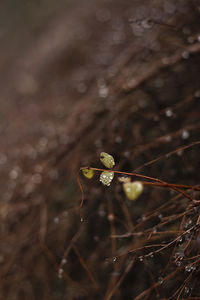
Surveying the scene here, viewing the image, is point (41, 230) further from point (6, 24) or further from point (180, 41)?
point (6, 24)

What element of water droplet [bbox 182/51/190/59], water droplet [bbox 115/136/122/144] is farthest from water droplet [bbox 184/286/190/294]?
water droplet [bbox 182/51/190/59]

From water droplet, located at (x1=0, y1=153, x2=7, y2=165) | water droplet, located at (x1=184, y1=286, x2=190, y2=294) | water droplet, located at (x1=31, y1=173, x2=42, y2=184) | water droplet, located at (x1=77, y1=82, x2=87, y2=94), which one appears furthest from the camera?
water droplet, located at (x1=0, y1=153, x2=7, y2=165)

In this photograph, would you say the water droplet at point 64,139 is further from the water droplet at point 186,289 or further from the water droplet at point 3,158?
the water droplet at point 3,158

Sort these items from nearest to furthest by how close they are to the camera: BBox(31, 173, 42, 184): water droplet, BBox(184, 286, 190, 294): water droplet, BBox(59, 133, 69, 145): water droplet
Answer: BBox(184, 286, 190, 294): water droplet, BBox(59, 133, 69, 145): water droplet, BBox(31, 173, 42, 184): water droplet

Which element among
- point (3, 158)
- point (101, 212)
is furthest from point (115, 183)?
point (3, 158)

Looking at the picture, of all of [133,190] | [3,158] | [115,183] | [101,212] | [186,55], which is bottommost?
[3,158]

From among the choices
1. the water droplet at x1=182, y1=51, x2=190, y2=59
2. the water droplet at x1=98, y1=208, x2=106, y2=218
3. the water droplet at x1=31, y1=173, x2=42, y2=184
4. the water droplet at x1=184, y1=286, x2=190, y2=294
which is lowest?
the water droplet at x1=98, y1=208, x2=106, y2=218

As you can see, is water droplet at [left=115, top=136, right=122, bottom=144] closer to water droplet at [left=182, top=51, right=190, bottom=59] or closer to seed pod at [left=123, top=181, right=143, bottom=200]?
water droplet at [left=182, top=51, right=190, bottom=59]

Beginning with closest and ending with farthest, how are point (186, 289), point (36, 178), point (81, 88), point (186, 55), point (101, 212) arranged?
point (186, 289)
point (186, 55)
point (101, 212)
point (36, 178)
point (81, 88)

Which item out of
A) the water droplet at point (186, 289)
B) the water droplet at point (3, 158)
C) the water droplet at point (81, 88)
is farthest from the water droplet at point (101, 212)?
the water droplet at point (3, 158)

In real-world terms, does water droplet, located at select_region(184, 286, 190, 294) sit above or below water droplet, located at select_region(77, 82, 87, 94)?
above

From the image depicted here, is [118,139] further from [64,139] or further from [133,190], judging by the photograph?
[133,190]
